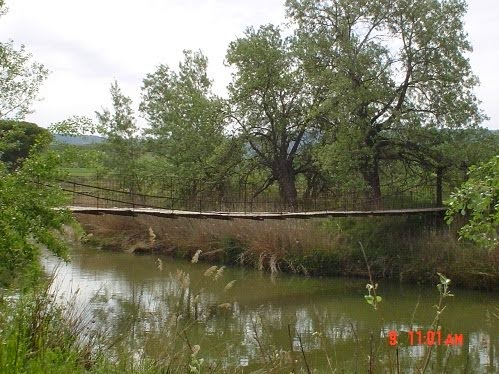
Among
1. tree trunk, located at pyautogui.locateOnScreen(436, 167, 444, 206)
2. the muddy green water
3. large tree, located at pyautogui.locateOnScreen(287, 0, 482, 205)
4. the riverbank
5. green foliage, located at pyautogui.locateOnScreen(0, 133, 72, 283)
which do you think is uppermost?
large tree, located at pyautogui.locateOnScreen(287, 0, 482, 205)

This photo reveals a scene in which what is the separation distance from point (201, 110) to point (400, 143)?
5.67 metres

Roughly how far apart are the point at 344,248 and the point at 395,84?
12.5 feet

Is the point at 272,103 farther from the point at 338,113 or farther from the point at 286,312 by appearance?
the point at 286,312

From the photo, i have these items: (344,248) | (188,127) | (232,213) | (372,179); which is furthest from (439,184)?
(188,127)

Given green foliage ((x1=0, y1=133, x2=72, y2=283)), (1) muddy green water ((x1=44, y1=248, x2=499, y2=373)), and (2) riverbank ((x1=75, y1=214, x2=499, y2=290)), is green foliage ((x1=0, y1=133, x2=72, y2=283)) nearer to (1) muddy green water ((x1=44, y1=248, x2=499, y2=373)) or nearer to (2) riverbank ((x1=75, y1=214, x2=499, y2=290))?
(1) muddy green water ((x1=44, y1=248, x2=499, y2=373))

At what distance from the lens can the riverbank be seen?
1138 centimetres

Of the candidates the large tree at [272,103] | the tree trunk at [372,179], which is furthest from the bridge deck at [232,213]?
the large tree at [272,103]

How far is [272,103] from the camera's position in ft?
50.7

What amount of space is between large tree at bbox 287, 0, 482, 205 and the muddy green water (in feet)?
10.1

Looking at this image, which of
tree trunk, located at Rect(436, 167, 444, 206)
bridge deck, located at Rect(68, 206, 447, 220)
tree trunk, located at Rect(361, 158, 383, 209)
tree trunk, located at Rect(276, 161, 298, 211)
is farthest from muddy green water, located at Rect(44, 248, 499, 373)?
tree trunk, located at Rect(276, 161, 298, 211)

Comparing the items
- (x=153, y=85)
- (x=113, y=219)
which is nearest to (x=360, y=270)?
(x=113, y=219)

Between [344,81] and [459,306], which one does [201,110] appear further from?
[459,306]

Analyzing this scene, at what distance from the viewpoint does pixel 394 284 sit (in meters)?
11.9

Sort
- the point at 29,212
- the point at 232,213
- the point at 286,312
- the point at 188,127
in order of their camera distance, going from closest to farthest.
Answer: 1. the point at 29,212
2. the point at 286,312
3. the point at 232,213
4. the point at 188,127
